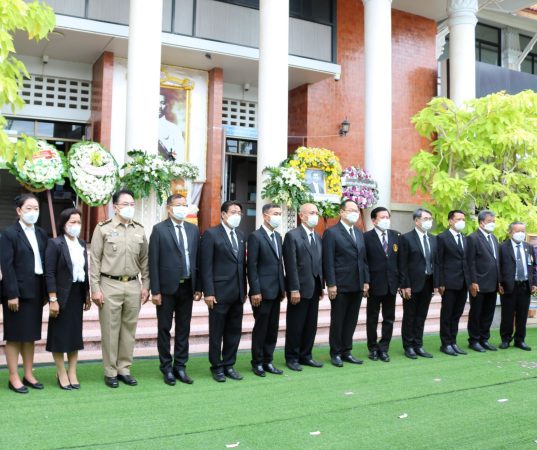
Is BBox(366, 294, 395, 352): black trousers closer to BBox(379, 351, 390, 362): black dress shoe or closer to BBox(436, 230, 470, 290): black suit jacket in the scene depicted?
BBox(379, 351, 390, 362): black dress shoe

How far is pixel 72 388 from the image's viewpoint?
212 inches

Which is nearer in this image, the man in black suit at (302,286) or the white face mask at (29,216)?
the white face mask at (29,216)

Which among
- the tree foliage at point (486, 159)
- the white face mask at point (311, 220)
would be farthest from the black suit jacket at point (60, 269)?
the tree foliage at point (486, 159)

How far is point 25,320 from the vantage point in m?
5.34

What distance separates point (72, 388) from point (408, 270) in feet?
13.4

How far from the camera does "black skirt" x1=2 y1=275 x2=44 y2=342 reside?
17.3 ft

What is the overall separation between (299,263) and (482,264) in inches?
111

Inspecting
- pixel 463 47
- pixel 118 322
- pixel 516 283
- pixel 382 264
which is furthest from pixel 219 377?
pixel 463 47

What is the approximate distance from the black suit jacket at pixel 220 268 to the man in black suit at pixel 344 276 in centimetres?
117

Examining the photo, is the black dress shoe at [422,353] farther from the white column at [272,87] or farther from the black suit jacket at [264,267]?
the white column at [272,87]

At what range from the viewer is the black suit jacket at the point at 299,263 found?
6.45 metres

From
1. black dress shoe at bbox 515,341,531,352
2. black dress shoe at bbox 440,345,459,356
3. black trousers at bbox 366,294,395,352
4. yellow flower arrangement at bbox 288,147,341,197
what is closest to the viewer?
black trousers at bbox 366,294,395,352

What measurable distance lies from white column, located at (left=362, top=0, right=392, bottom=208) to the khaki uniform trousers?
781 cm

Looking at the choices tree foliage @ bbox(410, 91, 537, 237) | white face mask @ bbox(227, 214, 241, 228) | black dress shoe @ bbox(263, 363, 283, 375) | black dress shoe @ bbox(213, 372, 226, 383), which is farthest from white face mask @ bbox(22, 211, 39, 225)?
tree foliage @ bbox(410, 91, 537, 237)
